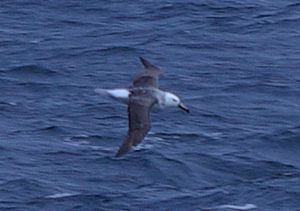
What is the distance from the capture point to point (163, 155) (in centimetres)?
3584

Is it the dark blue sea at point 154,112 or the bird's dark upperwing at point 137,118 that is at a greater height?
the bird's dark upperwing at point 137,118

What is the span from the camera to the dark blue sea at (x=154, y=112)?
33781mm

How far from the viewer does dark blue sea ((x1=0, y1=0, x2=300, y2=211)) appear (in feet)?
111

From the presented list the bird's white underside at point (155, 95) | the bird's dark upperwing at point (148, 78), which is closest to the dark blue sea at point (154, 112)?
the bird's dark upperwing at point (148, 78)

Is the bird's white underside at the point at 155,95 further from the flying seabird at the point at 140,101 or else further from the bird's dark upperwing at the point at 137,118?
the bird's dark upperwing at the point at 137,118

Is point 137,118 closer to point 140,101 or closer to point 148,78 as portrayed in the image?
point 140,101

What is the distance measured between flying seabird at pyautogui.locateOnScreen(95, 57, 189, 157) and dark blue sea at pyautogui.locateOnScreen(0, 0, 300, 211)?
8.91 feet

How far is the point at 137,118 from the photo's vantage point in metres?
29.1

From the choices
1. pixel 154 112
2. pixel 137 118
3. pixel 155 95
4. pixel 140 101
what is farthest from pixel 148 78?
pixel 154 112

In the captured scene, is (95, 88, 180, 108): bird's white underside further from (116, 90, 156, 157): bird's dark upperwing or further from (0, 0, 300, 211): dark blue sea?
(0, 0, 300, 211): dark blue sea

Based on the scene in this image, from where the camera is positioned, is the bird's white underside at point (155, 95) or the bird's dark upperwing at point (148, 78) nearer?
the bird's white underside at point (155, 95)

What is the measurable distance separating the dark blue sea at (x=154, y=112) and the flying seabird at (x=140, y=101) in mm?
2715

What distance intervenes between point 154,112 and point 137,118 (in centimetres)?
930

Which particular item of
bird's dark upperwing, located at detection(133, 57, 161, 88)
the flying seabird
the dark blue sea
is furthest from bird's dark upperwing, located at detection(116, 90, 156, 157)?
the dark blue sea
